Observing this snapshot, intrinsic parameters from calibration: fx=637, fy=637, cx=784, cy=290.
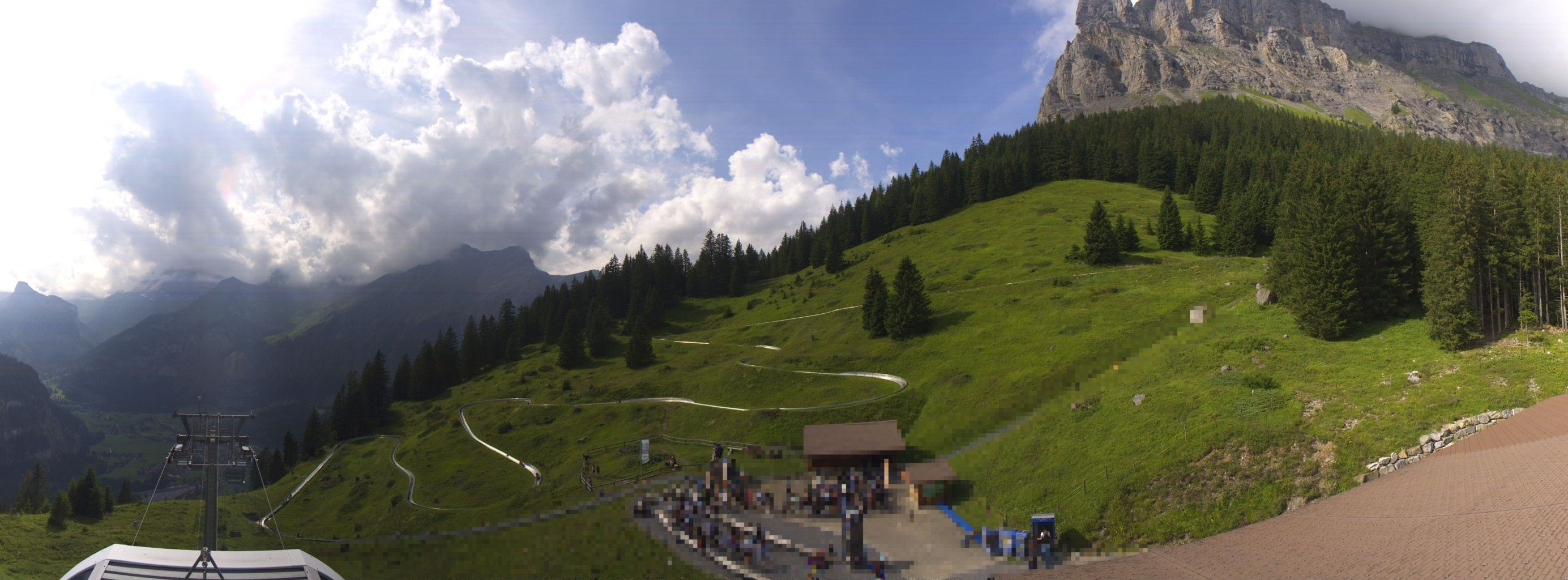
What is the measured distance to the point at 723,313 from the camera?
11512 cm

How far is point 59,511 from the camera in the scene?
5312 centimetres

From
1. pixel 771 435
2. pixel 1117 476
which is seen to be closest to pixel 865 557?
pixel 1117 476

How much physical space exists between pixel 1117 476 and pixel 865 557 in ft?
47.7

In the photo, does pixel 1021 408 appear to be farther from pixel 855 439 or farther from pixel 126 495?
pixel 126 495

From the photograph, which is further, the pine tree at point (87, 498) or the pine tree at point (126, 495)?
the pine tree at point (126, 495)

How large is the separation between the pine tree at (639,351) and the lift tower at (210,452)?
61507mm

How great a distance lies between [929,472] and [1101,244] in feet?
190

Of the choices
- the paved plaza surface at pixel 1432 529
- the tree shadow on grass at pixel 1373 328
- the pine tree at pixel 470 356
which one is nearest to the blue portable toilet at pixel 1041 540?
the paved plaza surface at pixel 1432 529

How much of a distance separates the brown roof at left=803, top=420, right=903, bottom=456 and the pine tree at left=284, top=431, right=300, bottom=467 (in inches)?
3514

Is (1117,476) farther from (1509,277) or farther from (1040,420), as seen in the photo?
(1509,277)

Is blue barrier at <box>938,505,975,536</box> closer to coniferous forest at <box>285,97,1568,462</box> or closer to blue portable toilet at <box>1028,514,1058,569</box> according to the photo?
blue portable toilet at <box>1028,514,1058,569</box>

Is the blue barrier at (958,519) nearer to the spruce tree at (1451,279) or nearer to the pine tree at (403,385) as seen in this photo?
the spruce tree at (1451,279)

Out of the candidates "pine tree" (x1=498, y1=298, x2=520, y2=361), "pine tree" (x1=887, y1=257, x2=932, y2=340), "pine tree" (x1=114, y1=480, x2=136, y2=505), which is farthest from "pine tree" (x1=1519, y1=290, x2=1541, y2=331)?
"pine tree" (x1=114, y1=480, x2=136, y2=505)

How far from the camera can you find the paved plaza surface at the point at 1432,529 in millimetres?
20062
